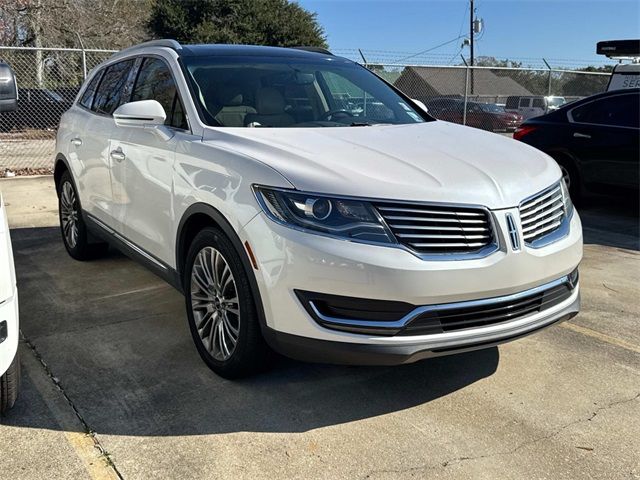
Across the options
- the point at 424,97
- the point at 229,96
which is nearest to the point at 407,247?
the point at 229,96

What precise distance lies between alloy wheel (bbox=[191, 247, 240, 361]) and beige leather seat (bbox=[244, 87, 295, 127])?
0.92 metres

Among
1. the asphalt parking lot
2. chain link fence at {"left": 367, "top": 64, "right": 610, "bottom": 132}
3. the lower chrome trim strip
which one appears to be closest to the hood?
the lower chrome trim strip

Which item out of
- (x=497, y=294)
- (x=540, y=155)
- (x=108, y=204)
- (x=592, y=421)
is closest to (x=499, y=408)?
(x=592, y=421)

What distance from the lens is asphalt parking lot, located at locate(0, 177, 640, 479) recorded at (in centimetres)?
264

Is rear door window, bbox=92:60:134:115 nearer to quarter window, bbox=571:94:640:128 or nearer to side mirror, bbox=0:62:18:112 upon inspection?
side mirror, bbox=0:62:18:112

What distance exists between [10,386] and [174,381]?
2.64ft

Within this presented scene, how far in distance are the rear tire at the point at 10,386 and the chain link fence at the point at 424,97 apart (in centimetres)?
881

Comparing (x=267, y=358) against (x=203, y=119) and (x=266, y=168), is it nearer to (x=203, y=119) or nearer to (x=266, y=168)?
(x=266, y=168)

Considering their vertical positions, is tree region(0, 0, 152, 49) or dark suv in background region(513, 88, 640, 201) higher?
tree region(0, 0, 152, 49)

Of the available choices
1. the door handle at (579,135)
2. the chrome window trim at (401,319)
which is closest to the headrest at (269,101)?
the chrome window trim at (401,319)

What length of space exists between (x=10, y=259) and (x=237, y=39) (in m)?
29.4

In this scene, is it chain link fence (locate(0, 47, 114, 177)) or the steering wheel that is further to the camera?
chain link fence (locate(0, 47, 114, 177))

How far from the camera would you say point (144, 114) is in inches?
144

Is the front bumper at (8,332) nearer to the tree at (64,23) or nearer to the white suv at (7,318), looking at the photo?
the white suv at (7,318)
